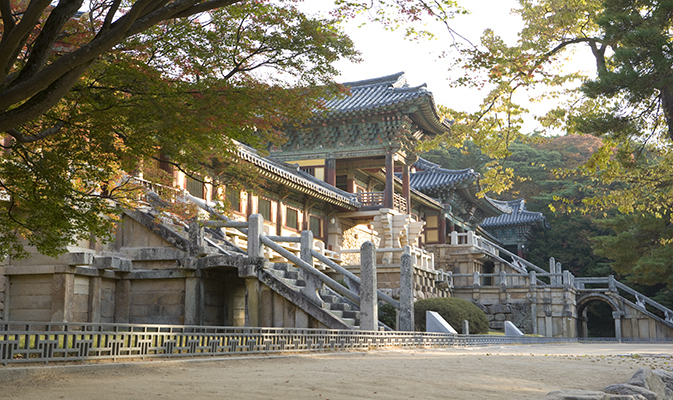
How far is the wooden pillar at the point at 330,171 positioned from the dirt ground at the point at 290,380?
2018 cm

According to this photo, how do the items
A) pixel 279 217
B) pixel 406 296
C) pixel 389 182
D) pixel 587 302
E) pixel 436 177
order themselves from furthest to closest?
pixel 436 177, pixel 587 302, pixel 389 182, pixel 279 217, pixel 406 296

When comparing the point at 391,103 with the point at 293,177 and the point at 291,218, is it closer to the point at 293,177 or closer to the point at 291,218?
the point at 291,218

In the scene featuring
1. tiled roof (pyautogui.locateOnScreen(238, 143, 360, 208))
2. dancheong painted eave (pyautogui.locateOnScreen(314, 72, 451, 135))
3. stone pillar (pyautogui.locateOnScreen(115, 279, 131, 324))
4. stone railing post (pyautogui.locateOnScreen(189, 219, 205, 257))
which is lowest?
stone pillar (pyautogui.locateOnScreen(115, 279, 131, 324))

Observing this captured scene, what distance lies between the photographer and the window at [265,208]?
73.7 ft

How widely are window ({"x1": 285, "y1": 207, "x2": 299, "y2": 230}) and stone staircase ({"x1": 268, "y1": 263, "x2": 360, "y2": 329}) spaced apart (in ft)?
31.9

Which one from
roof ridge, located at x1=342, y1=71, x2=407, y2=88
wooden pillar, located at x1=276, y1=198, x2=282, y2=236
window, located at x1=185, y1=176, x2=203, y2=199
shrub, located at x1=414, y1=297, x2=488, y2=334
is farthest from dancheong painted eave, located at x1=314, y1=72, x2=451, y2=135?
shrub, located at x1=414, y1=297, x2=488, y2=334

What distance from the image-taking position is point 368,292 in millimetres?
13211

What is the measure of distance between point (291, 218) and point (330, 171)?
519 centimetres

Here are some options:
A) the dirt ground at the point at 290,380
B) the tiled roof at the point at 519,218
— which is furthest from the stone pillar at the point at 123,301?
the tiled roof at the point at 519,218

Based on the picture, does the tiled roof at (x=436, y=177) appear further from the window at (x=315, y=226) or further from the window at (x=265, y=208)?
the window at (x=265, y=208)

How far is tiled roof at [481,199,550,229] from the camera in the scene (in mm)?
45656

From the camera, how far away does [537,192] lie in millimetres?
52031

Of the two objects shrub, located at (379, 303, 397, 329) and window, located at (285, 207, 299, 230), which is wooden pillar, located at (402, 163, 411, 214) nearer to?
window, located at (285, 207, 299, 230)

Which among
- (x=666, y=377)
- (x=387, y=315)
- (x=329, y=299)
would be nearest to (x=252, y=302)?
(x=329, y=299)
